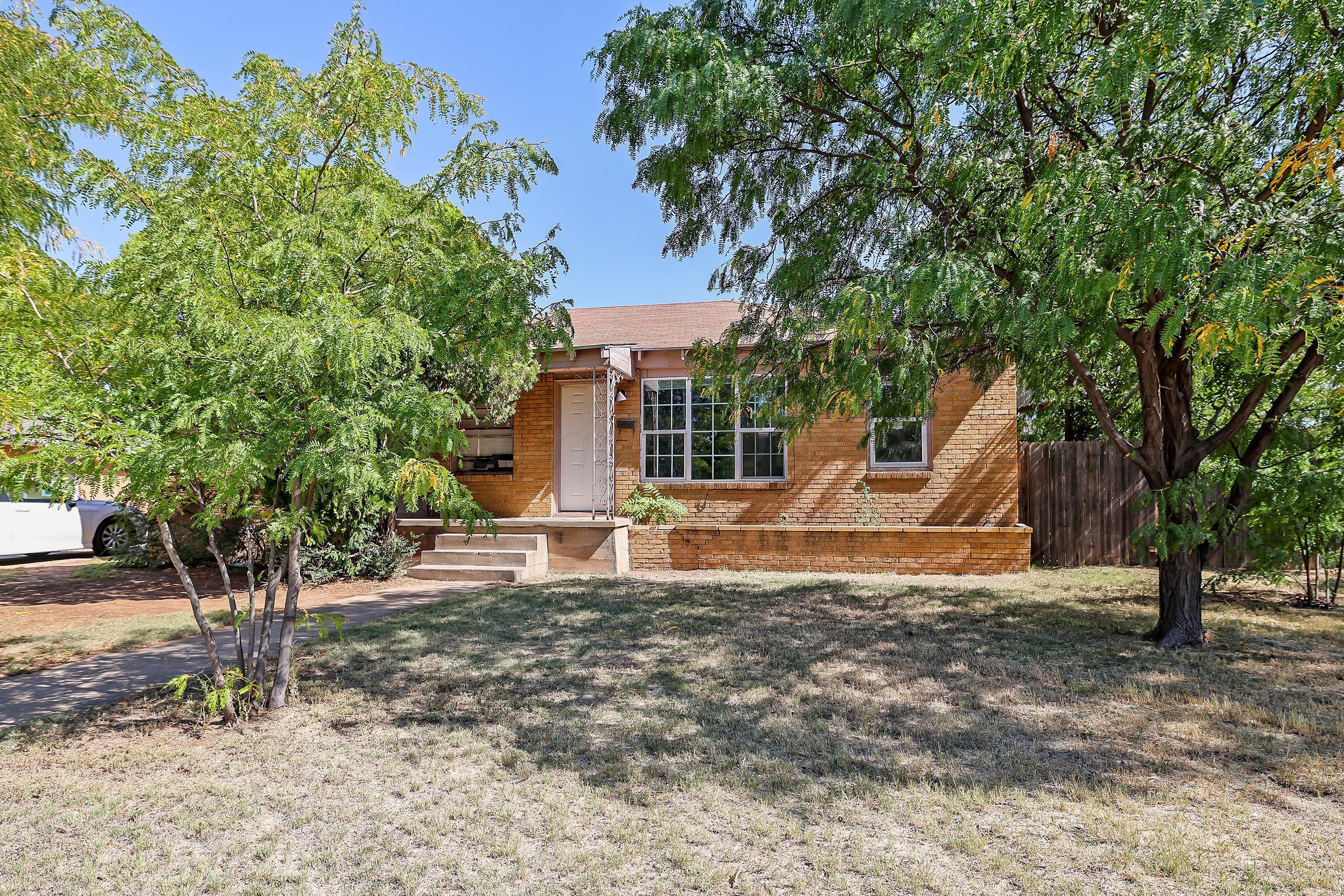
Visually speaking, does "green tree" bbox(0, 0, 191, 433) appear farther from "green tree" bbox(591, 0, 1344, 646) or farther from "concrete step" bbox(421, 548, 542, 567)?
"concrete step" bbox(421, 548, 542, 567)

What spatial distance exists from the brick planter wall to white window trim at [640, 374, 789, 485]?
90 centimetres

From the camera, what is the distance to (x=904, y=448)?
12188 mm

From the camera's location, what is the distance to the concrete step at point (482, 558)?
1105cm

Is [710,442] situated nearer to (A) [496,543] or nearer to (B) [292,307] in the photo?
(A) [496,543]

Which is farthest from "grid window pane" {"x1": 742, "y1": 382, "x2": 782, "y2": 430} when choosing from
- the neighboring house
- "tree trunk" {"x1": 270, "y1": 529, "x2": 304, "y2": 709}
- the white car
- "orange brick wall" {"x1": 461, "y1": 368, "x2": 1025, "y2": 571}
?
the white car

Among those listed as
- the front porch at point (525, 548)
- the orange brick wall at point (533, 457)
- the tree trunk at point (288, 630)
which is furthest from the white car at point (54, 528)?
the tree trunk at point (288, 630)

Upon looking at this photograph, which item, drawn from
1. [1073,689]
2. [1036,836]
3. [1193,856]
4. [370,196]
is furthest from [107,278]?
[1073,689]

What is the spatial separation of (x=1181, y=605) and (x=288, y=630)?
7367mm

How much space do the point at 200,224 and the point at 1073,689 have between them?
642 centimetres

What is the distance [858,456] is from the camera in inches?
480

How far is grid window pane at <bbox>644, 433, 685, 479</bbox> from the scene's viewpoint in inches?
509

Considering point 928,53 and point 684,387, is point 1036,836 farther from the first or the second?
point 684,387

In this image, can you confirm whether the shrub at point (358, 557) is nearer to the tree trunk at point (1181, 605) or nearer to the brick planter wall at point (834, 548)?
the brick planter wall at point (834, 548)

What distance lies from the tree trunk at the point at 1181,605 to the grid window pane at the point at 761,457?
6283 mm
